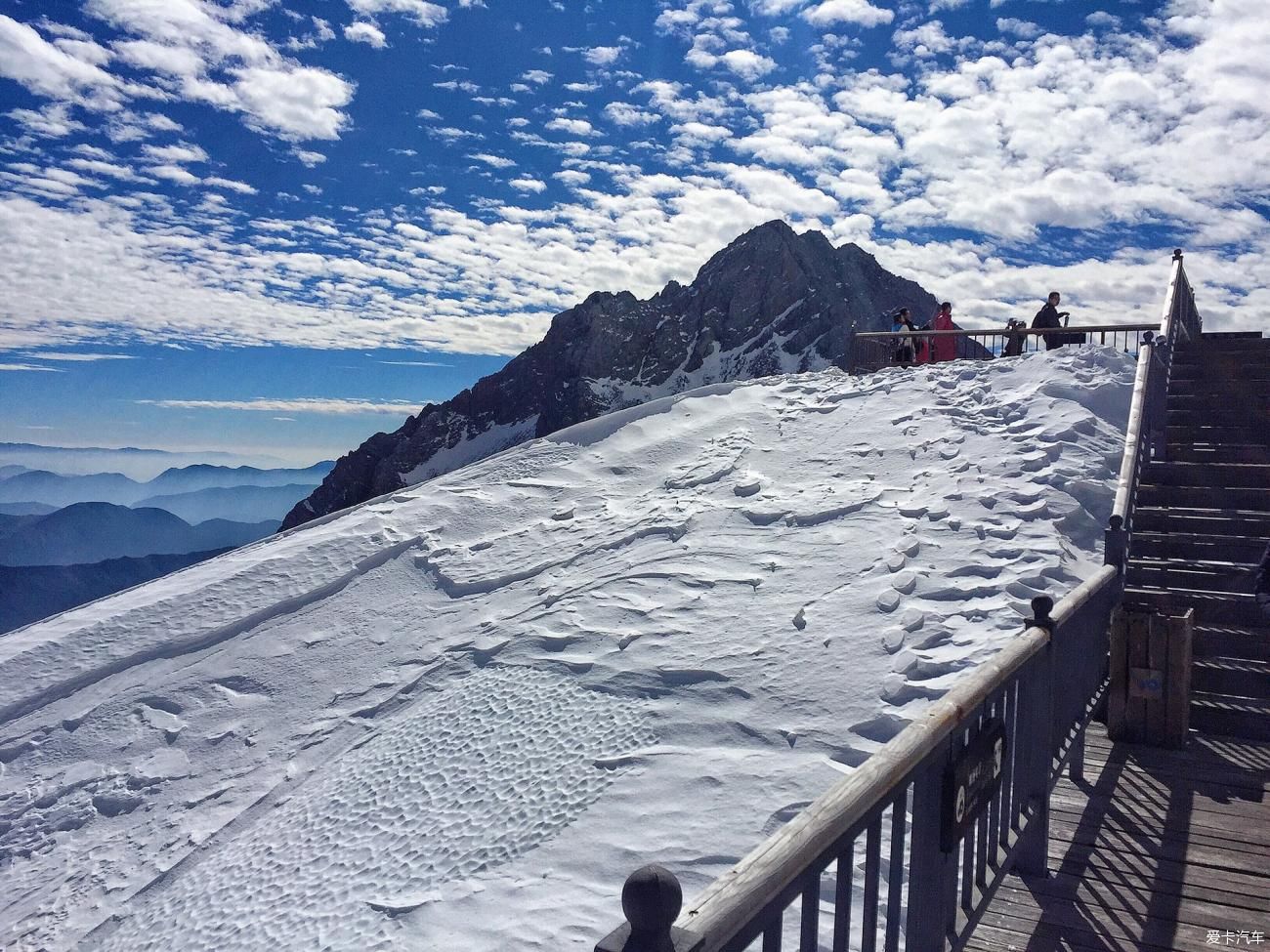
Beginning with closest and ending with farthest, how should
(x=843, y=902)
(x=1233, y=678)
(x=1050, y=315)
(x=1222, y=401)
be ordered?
(x=843, y=902)
(x=1233, y=678)
(x=1222, y=401)
(x=1050, y=315)

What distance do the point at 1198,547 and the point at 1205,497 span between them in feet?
3.08

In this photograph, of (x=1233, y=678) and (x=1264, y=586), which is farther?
(x=1233, y=678)

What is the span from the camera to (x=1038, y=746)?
3848mm

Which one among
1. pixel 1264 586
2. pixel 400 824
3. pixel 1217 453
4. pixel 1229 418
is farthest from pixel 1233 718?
pixel 400 824

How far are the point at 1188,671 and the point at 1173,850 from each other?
5.47ft

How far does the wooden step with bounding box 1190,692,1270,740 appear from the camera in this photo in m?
5.84

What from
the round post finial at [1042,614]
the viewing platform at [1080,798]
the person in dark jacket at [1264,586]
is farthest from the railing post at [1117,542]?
the round post finial at [1042,614]

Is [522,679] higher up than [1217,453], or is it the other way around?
[1217,453]

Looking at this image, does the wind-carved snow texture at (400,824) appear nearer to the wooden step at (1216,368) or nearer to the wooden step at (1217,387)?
the wooden step at (1217,387)

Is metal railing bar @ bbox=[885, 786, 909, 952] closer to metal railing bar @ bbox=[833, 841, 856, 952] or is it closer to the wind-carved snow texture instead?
metal railing bar @ bbox=[833, 841, 856, 952]

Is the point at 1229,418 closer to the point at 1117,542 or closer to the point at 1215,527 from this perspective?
the point at 1215,527

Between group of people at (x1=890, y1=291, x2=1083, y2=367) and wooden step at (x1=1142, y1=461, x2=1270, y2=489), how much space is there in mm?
8169

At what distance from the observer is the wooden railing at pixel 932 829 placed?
61.2 inches

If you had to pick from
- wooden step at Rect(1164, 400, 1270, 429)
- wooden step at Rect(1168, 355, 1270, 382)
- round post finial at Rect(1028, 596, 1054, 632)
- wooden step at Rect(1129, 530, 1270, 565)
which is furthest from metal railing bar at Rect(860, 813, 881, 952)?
wooden step at Rect(1168, 355, 1270, 382)
